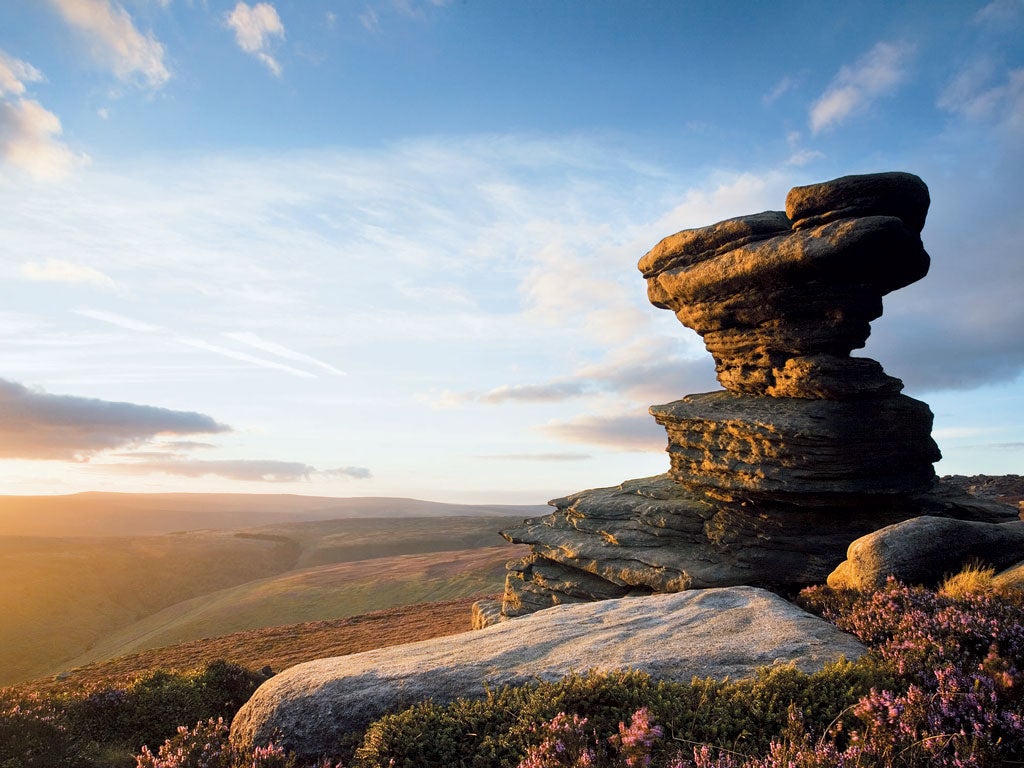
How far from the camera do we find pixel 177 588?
Answer: 269 ft

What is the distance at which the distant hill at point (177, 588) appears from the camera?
5266cm

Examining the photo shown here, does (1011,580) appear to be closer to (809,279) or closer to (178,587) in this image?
(809,279)

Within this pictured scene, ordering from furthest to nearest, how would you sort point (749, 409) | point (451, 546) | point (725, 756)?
1. point (451, 546)
2. point (749, 409)
3. point (725, 756)

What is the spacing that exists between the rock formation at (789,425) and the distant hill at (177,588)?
32.2 meters

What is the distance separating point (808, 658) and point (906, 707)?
3.34 metres

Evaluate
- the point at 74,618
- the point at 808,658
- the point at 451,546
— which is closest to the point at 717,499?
the point at 808,658

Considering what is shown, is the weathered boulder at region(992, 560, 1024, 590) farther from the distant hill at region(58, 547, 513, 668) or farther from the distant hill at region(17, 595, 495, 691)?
the distant hill at region(58, 547, 513, 668)

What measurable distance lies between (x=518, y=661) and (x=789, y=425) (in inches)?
638

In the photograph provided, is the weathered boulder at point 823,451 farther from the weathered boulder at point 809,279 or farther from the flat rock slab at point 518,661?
the flat rock slab at point 518,661

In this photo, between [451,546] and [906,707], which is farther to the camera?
[451,546]

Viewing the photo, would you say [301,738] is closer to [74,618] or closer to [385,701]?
[385,701]

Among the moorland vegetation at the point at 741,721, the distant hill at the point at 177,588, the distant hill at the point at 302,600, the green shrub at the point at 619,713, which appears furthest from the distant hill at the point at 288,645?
the green shrub at the point at 619,713

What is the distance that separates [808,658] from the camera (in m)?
9.59

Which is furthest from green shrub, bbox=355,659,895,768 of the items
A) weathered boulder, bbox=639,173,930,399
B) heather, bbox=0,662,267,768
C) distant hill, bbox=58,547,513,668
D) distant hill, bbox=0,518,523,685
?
distant hill, bbox=0,518,523,685
